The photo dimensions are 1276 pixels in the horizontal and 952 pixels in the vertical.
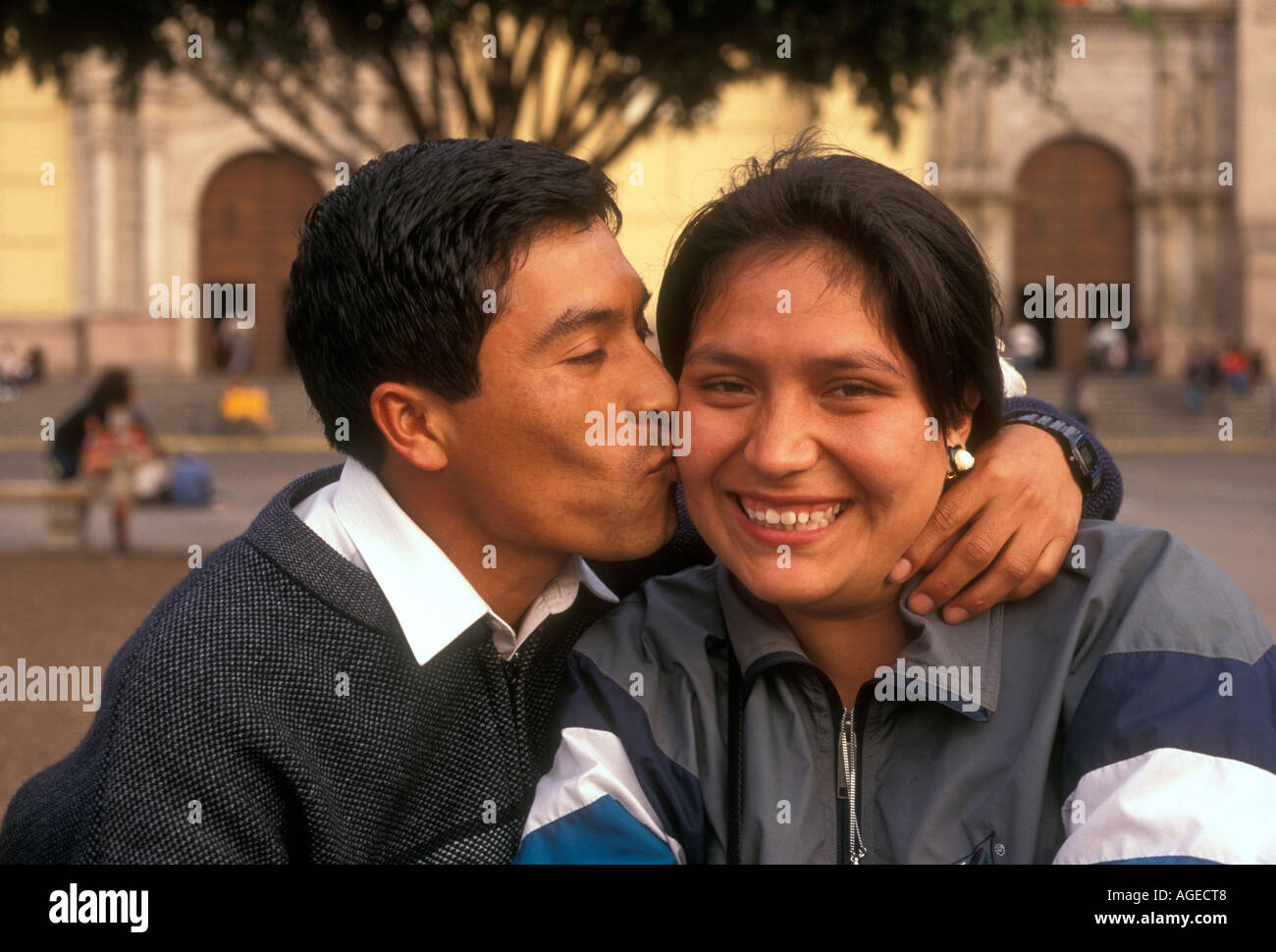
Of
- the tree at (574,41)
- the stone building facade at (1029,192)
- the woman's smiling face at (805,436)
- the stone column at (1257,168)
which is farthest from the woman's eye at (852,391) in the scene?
the stone column at (1257,168)

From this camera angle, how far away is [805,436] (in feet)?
6.55

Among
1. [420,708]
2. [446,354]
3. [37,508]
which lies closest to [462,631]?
[420,708]

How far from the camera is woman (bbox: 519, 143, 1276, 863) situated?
6.47 ft

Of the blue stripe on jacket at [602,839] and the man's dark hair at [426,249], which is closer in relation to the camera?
the blue stripe on jacket at [602,839]

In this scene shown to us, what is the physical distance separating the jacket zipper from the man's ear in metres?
0.76

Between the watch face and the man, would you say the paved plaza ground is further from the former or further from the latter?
the watch face

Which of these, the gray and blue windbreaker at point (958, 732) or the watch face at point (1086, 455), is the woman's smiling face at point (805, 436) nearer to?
the gray and blue windbreaker at point (958, 732)

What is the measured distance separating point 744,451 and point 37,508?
1336cm

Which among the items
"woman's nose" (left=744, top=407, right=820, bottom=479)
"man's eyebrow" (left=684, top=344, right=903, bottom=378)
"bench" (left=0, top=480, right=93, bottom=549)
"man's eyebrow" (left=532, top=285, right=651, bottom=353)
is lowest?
"bench" (left=0, top=480, right=93, bottom=549)

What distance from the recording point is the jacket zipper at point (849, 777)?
2049 millimetres

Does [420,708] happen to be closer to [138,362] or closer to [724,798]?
[724,798]

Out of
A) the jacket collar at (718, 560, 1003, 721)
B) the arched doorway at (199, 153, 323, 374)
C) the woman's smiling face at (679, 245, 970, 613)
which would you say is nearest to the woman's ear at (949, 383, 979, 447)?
the woman's smiling face at (679, 245, 970, 613)

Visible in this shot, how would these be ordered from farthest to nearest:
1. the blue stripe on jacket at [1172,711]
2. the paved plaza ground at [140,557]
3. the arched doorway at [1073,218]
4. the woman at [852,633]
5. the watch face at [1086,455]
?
the arched doorway at [1073,218], the paved plaza ground at [140,557], the watch face at [1086,455], the woman at [852,633], the blue stripe on jacket at [1172,711]

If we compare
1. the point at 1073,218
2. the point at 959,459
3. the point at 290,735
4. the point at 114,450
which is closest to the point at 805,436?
the point at 959,459
